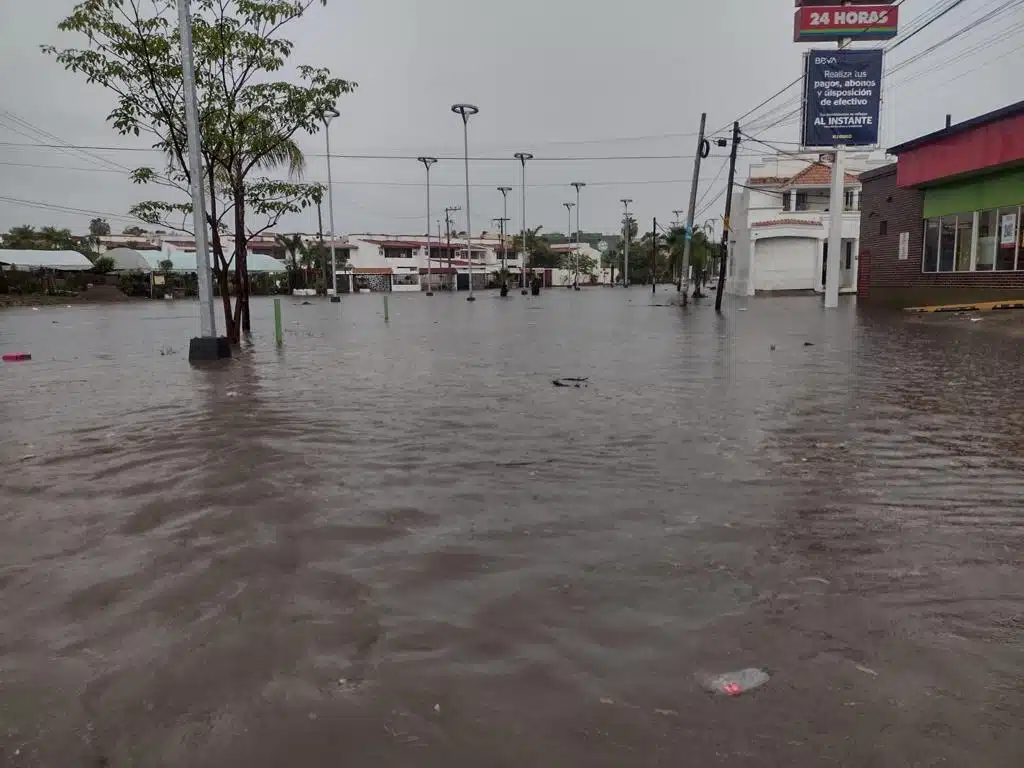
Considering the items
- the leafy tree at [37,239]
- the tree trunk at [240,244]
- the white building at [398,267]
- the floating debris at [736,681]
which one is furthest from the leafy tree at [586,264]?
the floating debris at [736,681]

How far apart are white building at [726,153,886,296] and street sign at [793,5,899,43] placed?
64.2 ft

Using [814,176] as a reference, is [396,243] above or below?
below

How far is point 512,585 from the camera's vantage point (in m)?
3.84

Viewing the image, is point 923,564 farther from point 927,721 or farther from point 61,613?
point 61,613

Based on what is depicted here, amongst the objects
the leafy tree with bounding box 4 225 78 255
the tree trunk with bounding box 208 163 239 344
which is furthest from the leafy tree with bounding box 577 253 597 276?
the tree trunk with bounding box 208 163 239 344

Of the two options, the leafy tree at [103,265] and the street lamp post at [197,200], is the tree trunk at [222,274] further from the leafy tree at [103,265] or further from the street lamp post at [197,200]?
the leafy tree at [103,265]

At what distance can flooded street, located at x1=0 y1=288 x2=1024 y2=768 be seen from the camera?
105 inches

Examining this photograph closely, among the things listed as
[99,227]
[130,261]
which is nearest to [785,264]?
[130,261]

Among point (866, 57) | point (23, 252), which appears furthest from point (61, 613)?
point (23, 252)

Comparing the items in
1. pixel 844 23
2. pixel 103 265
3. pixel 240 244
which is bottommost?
pixel 240 244

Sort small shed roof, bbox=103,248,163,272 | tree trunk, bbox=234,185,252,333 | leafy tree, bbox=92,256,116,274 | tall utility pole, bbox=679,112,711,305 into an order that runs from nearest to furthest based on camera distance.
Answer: tree trunk, bbox=234,185,252,333, tall utility pole, bbox=679,112,711,305, leafy tree, bbox=92,256,116,274, small shed roof, bbox=103,248,163,272

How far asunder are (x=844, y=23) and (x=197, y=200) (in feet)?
80.7

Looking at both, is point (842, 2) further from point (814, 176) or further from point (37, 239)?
point (37, 239)

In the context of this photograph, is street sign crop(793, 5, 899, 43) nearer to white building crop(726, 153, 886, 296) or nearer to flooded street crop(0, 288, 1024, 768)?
white building crop(726, 153, 886, 296)
